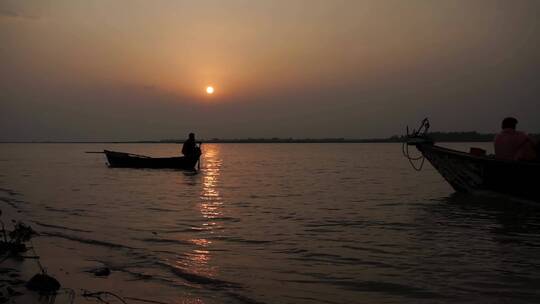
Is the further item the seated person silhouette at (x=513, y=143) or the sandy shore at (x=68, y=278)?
the seated person silhouette at (x=513, y=143)

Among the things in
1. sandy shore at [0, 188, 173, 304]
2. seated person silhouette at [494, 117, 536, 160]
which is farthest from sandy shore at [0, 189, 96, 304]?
seated person silhouette at [494, 117, 536, 160]

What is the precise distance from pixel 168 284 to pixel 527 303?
13.9ft

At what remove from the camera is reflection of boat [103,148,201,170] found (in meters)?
28.8

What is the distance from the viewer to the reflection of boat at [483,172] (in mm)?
11875

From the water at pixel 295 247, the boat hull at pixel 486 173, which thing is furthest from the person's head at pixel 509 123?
the water at pixel 295 247

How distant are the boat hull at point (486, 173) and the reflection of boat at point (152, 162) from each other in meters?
15.9

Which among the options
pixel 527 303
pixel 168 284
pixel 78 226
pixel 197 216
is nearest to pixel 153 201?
pixel 197 216

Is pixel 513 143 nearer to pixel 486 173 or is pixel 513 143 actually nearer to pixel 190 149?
pixel 486 173

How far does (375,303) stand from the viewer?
5.41 m

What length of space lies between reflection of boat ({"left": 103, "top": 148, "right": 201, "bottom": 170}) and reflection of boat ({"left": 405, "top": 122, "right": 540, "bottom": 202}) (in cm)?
1563

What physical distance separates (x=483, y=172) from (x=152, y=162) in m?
21.0

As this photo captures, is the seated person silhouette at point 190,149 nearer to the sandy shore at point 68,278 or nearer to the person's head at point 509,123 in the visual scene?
the person's head at point 509,123

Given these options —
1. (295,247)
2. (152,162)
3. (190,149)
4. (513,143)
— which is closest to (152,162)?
(152,162)

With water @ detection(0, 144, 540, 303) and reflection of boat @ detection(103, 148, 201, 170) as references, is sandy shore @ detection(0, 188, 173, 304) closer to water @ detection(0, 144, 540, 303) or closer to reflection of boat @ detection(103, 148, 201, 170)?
water @ detection(0, 144, 540, 303)
